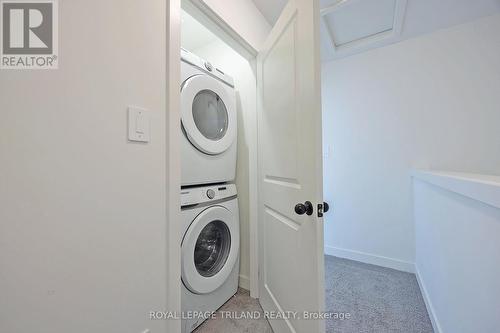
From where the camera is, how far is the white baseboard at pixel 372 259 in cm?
195

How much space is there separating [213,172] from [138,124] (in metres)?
0.71

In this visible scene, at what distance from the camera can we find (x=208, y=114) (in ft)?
4.73

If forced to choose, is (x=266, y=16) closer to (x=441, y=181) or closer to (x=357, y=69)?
(x=357, y=69)

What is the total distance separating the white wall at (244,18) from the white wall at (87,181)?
456mm

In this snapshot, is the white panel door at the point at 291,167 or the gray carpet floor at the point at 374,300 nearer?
the white panel door at the point at 291,167

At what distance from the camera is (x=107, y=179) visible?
0.68m

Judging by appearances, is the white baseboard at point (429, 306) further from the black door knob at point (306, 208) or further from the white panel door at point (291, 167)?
the black door knob at point (306, 208)

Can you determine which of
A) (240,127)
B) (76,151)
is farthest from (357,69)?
(76,151)

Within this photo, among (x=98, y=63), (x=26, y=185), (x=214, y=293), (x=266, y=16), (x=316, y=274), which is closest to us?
(x=26, y=185)

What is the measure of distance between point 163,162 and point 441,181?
4.70ft

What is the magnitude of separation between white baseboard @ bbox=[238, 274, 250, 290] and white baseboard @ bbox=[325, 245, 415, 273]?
45.6 inches

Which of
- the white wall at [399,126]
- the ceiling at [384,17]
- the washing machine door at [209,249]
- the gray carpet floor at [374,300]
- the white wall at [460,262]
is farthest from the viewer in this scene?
the white wall at [399,126]

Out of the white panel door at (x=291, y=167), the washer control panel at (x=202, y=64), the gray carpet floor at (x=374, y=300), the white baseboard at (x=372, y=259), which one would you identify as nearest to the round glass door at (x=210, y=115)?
the washer control panel at (x=202, y=64)

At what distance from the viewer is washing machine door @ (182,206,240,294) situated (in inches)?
46.0
